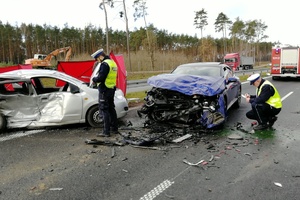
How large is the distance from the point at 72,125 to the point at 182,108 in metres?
2.82

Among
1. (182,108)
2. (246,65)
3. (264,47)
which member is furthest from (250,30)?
(182,108)

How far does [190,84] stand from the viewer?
591 centimetres

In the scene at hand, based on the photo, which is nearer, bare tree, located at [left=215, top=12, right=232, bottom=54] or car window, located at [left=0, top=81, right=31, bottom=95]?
car window, located at [left=0, top=81, right=31, bottom=95]

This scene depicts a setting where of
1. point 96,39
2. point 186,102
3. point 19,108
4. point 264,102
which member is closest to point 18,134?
point 19,108

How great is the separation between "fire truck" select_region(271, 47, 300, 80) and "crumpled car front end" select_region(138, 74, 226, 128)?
50.8 feet

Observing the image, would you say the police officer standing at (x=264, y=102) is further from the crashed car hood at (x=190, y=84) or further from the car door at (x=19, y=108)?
the car door at (x=19, y=108)

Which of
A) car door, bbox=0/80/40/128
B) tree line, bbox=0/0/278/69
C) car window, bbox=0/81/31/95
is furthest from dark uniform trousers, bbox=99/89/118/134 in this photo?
tree line, bbox=0/0/278/69

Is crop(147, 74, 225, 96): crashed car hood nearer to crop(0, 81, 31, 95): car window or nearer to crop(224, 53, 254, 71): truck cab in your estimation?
crop(0, 81, 31, 95): car window

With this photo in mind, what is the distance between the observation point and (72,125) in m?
6.59

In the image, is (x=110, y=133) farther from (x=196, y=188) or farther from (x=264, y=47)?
(x=264, y=47)

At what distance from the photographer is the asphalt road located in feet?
10.4

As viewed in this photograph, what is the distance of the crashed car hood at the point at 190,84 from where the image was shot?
5652 mm

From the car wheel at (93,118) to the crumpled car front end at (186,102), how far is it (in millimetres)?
1146

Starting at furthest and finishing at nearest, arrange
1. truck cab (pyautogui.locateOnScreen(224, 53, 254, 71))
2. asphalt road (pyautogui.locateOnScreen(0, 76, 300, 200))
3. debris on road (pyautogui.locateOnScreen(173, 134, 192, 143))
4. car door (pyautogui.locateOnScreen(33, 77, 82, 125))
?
truck cab (pyautogui.locateOnScreen(224, 53, 254, 71)) → car door (pyautogui.locateOnScreen(33, 77, 82, 125)) → debris on road (pyautogui.locateOnScreen(173, 134, 192, 143)) → asphalt road (pyautogui.locateOnScreen(0, 76, 300, 200))
